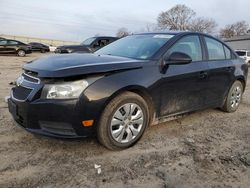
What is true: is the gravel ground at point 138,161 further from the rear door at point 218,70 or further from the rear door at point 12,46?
the rear door at point 12,46

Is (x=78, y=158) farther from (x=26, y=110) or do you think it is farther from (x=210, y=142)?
(x=210, y=142)

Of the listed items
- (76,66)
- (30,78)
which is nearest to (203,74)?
(76,66)

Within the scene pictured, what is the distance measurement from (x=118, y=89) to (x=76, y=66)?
56cm

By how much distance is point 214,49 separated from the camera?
4988mm

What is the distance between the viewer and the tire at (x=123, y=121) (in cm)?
331

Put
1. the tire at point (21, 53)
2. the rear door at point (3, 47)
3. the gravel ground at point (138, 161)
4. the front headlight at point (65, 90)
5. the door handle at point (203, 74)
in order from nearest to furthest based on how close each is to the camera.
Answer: the gravel ground at point (138, 161)
the front headlight at point (65, 90)
the door handle at point (203, 74)
the rear door at point (3, 47)
the tire at point (21, 53)

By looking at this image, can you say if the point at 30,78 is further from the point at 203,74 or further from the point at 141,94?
the point at 203,74

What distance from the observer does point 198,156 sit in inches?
137

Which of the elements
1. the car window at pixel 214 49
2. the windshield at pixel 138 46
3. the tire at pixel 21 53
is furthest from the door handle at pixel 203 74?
the tire at pixel 21 53

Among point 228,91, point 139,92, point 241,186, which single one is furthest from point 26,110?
point 228,91

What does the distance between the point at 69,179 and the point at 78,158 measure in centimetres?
47

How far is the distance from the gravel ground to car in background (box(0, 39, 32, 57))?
812 inches

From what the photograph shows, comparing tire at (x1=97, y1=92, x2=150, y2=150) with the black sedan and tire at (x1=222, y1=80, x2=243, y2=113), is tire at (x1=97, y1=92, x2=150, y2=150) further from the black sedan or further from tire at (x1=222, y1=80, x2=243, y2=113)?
tire at (x1=222, y1=80, x2=243, y2=113)

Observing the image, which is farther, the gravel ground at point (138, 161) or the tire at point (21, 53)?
the tire at point (21, 53)
